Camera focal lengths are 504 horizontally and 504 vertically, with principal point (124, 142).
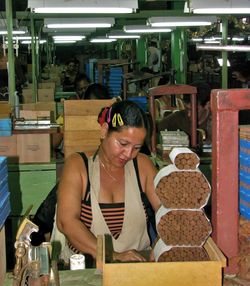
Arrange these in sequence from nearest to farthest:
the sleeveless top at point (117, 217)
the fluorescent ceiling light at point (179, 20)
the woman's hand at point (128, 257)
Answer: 1. the woman's hand at point (128, 257)
2. the sleeveless top at point (117, 217)
3. the fluorescent ceiling light at point (179, 20)

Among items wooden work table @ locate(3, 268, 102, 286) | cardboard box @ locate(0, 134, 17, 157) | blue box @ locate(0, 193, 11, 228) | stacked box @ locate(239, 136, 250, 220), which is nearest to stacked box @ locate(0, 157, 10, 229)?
blue box @ locate(0, 193, 11, 228)

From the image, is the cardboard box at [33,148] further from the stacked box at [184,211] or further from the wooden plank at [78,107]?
the stacked box at [184,211]

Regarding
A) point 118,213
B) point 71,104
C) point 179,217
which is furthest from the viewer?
point 71,104

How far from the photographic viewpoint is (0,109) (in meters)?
4.97

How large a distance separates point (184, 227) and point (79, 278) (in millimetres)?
426

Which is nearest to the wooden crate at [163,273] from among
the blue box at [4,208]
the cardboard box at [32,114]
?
the blue box at [4,208]

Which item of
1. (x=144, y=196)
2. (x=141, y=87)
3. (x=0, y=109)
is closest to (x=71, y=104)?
(x=0, y=109)

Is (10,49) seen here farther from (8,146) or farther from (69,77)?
(69,77)

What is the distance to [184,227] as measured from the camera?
1.67 meters

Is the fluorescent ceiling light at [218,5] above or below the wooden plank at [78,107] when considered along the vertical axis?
above

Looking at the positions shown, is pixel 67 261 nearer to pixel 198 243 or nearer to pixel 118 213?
pixel 118 213

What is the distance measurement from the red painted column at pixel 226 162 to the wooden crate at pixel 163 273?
28 cm

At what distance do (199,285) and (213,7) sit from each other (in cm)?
329

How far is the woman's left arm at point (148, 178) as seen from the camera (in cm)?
246
